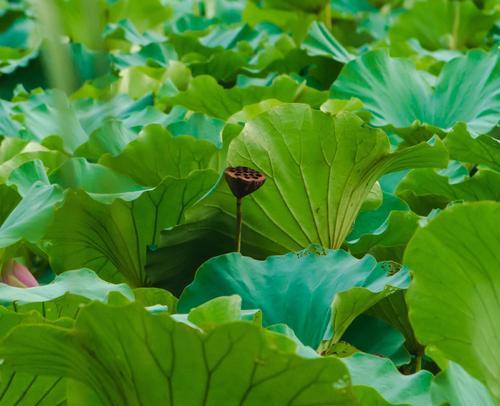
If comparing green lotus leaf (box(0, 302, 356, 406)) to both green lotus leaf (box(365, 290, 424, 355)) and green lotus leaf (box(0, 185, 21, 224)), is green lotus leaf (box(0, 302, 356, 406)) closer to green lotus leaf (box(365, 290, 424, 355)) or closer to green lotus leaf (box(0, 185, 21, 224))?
green lotus leaf (box(365, 290, 424, 355))

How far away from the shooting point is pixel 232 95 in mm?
1939

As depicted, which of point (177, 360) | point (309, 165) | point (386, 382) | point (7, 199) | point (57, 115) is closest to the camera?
point (177, 360)

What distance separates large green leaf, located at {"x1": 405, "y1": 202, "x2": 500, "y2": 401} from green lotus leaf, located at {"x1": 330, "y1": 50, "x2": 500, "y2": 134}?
847 millimetres

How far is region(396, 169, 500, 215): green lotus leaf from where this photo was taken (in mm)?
1451

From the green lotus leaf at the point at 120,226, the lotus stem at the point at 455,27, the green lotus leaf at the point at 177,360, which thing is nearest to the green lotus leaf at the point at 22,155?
the green lotus leaf at the point at 120,226

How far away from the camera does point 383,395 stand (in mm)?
916

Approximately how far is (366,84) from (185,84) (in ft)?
1.82

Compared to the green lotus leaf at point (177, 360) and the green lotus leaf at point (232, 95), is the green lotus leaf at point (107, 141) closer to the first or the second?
the green lotus leaf at point (232, 95)

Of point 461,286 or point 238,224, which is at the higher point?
point 461,286

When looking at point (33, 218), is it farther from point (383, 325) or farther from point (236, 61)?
point (236, 61)

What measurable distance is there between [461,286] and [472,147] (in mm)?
621

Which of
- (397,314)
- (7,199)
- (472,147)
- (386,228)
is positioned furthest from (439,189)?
(7,199)

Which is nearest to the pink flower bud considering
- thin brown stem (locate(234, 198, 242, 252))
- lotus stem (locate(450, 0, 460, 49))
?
thin brown stem (locate(234, 198, 242, 252))

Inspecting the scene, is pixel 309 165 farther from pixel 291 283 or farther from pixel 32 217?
pixel 32 217
